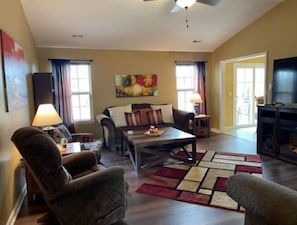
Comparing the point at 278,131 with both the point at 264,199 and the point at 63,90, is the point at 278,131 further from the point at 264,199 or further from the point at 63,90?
the point at 63,90

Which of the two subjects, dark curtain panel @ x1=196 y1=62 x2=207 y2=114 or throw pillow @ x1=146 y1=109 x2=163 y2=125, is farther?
dark curtain panel @ x1=196 y1=62 x2=207 y2=114

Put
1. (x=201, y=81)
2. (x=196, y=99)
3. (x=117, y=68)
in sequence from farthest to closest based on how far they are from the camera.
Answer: (x=201, y=81)
(x=196, y=99)
(x=117, y=68)

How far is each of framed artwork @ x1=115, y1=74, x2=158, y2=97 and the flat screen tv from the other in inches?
114

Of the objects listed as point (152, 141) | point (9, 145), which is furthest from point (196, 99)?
point (9, 145)

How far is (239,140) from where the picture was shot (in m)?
5.70

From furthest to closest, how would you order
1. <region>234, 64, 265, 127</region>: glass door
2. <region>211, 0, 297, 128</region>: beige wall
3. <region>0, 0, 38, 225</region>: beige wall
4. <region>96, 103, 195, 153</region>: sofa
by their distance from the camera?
1. <region>234, 64, 265, 127</region>: glass door
2. <region>96, 103, 195, 153</region>: sofa
3. <region>211, 0, 297, 128</region>: beige wall
4. <region>0, 0, 38, 225</region>: beige wall

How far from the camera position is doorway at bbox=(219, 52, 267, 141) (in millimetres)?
6641

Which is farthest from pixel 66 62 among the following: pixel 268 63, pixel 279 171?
pixel 279 171

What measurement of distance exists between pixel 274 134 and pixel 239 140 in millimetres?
1475

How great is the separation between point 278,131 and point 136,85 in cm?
344

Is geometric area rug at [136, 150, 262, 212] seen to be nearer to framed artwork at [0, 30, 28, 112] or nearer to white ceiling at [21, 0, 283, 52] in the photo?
framed artwork at [0, 30, 28, 112]

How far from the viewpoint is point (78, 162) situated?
2.67 meters

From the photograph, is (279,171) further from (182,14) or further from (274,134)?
(182,14)

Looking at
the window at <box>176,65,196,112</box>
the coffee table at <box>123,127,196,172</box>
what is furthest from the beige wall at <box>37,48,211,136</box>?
the coffee table at <box>123,127,196,172</box>
